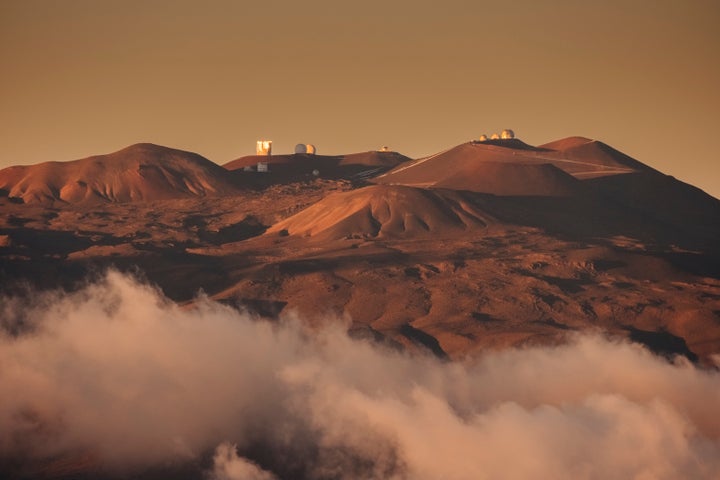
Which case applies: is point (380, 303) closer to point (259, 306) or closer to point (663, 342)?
point (259, 306)

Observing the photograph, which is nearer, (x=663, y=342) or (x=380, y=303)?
(x=663, y=342)

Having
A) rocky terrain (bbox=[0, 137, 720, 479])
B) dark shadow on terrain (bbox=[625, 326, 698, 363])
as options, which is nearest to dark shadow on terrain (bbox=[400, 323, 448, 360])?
rocky terrain (bbox=[0, 137, 720, 479])

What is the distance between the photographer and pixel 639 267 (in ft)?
594

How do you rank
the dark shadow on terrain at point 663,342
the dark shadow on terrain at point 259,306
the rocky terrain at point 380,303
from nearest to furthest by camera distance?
the rocky terrain at point 380,303 < the dark shadow on terrain at point 663,342 < the dark shadow on terrain at point 259,306

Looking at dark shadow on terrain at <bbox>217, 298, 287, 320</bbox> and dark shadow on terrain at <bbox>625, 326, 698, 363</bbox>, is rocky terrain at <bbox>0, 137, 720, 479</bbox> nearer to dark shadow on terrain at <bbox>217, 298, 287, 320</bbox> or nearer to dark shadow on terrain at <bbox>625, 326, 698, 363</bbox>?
dark shadow on terrain at <bbox>625, 326, 698, 363</bbox>

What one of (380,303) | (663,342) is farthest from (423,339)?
(663,342)

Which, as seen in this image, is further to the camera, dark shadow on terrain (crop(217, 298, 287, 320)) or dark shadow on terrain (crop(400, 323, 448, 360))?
dark shadow on terrain (crop(217, 298, 287, 320))

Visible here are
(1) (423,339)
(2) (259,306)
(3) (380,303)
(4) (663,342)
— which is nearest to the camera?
(1) (423,339)

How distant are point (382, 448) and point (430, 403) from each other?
11.1 m

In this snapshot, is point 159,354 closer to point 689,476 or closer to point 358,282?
point 358,282

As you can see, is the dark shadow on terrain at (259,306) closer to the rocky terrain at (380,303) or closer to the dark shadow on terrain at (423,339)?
the rocky terrain at (380,303)

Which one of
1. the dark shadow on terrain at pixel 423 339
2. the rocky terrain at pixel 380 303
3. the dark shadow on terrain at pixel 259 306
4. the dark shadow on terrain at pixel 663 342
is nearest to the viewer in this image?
the rocky terrain at pixel 380 303

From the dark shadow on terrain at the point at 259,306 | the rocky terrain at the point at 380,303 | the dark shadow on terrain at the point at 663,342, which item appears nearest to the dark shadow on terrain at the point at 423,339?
the rocky terrain at the point at 380,303

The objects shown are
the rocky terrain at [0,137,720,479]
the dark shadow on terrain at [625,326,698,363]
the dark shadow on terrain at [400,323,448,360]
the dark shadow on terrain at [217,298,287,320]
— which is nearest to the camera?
the rocky terrain at [0,137,720,479]
